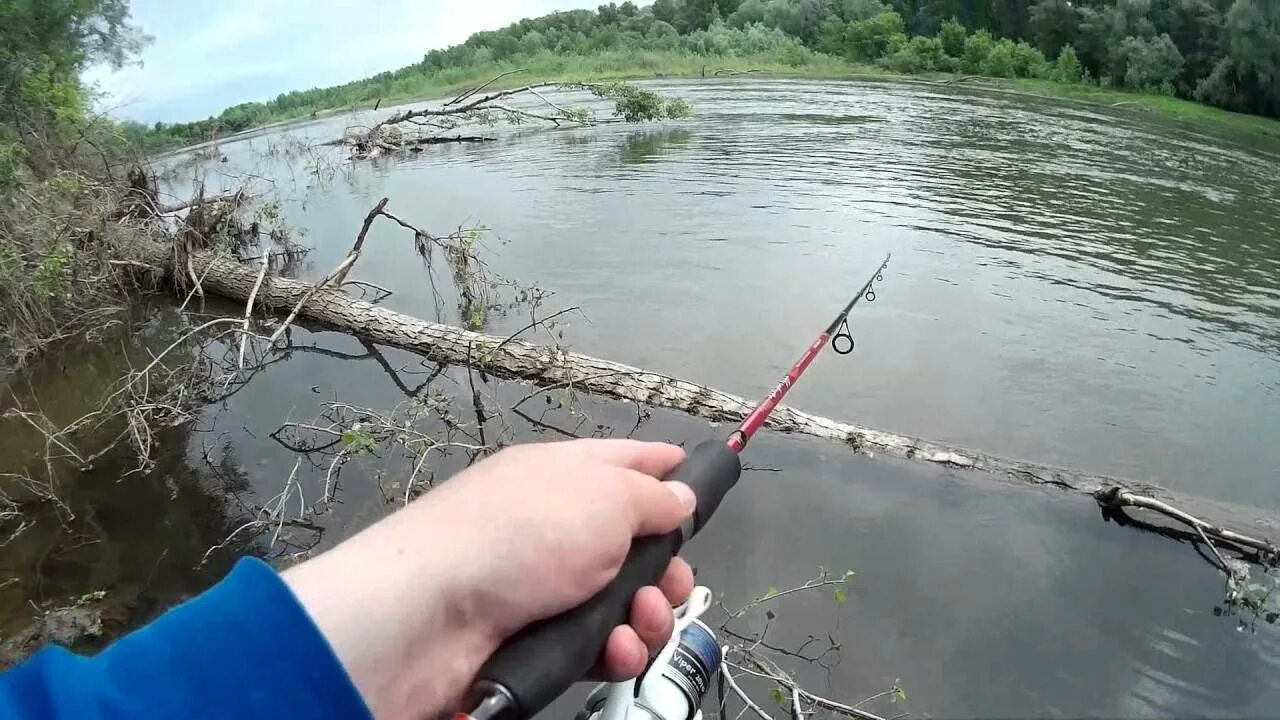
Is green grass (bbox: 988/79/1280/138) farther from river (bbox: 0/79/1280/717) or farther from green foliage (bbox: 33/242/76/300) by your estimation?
green foliage (bbox: 33/242/76/300)

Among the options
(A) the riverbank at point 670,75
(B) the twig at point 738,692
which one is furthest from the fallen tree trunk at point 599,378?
(A) the riverbank at point 670,75

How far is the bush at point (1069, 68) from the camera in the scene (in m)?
37.1

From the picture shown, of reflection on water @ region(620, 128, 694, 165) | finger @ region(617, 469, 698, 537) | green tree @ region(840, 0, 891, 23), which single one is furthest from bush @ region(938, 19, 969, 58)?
finger @ region(617, 469, 698, 537)

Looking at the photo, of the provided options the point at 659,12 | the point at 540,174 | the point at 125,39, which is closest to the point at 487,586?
the point at 540,174

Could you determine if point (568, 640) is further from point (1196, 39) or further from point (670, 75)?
point (670, 75)

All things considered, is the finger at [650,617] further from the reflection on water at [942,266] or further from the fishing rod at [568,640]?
the reflection on water at [942,266]

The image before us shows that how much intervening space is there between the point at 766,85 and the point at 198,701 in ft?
123

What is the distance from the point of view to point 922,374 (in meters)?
8.24

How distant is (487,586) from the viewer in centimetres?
143

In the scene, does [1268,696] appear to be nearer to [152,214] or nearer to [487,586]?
[487,586]

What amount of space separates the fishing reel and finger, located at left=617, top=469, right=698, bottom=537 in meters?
0.37

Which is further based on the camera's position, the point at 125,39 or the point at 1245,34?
the point at 1245,34

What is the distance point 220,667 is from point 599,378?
20.8 feet

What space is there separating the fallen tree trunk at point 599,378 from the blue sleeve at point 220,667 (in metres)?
5.86
